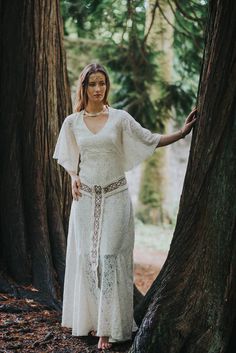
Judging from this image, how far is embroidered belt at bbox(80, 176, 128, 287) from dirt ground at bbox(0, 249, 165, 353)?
0.54 metres

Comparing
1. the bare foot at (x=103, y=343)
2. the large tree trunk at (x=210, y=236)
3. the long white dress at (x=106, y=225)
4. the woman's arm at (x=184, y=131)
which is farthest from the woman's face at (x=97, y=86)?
the bare foot at (x=103, y=343)

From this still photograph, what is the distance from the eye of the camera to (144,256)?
497 inches

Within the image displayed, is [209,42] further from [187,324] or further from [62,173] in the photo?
[62,173]

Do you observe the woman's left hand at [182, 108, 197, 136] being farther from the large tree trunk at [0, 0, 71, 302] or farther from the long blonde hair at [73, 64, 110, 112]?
the large tree trunk at [0, 0, 71, 302]

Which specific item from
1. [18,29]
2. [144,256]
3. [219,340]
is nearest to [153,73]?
[144,256]

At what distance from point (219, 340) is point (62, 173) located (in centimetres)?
300

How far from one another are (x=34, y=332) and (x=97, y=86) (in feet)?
7.13

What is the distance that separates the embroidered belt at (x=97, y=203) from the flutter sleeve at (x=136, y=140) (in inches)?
9.2

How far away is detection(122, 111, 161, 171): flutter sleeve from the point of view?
4797 mm

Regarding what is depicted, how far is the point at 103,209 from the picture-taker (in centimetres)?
488

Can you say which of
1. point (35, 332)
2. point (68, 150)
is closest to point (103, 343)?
point (35, 332)

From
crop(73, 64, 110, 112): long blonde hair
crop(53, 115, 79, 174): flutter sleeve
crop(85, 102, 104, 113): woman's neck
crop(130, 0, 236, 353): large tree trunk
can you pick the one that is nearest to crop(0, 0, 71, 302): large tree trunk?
crop(53, 115, 79, 174): flutter sleeve

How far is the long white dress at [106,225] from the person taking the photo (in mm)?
4785

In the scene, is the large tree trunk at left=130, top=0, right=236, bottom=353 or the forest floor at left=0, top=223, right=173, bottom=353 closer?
the large tree trunk at left=130, top=0, right=236, bottom=353
